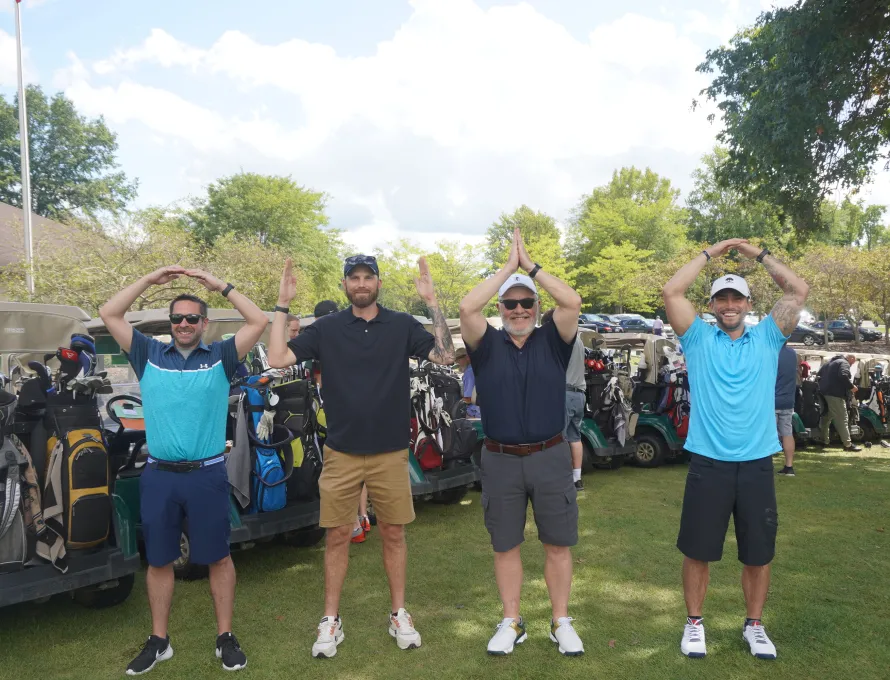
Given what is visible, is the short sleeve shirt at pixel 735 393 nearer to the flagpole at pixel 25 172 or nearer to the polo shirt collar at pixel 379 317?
the polo shirt collar at pixel 379 317

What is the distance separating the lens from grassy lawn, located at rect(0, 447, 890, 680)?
347cm

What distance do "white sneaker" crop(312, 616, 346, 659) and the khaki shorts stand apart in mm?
534

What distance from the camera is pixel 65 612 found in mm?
4223

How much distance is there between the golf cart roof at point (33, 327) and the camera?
642 centimetres

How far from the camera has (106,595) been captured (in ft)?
13.9

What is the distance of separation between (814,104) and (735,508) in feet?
22.8

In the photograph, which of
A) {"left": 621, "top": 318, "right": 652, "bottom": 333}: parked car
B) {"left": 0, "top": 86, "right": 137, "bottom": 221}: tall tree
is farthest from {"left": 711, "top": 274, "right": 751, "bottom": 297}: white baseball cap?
{"left": 0, "top": 86, "right": 137, "bottom": 221}: tall tree

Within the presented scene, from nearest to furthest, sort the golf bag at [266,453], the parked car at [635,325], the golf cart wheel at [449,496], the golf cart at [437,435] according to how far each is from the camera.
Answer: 1. the golf bag at [266,453]
2. the golf cart at [437,435]
3. the golf cart wheel at [449,496]
4. the parked car at [635,325]

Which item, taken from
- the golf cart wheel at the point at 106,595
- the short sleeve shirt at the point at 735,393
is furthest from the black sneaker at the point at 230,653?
the short sleeve shirt at the point at 735,393

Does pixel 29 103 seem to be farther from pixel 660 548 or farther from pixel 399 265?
pixel 660 548

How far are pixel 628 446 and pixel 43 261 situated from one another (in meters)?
15.8

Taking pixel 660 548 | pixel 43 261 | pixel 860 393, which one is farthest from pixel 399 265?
pixel 660 548

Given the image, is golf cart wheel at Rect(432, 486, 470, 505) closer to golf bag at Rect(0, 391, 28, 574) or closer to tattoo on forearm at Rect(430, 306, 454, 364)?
tattoo on forearm at Rect(430, 306, 454, 364)

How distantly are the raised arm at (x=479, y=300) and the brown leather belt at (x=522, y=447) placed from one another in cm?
58
